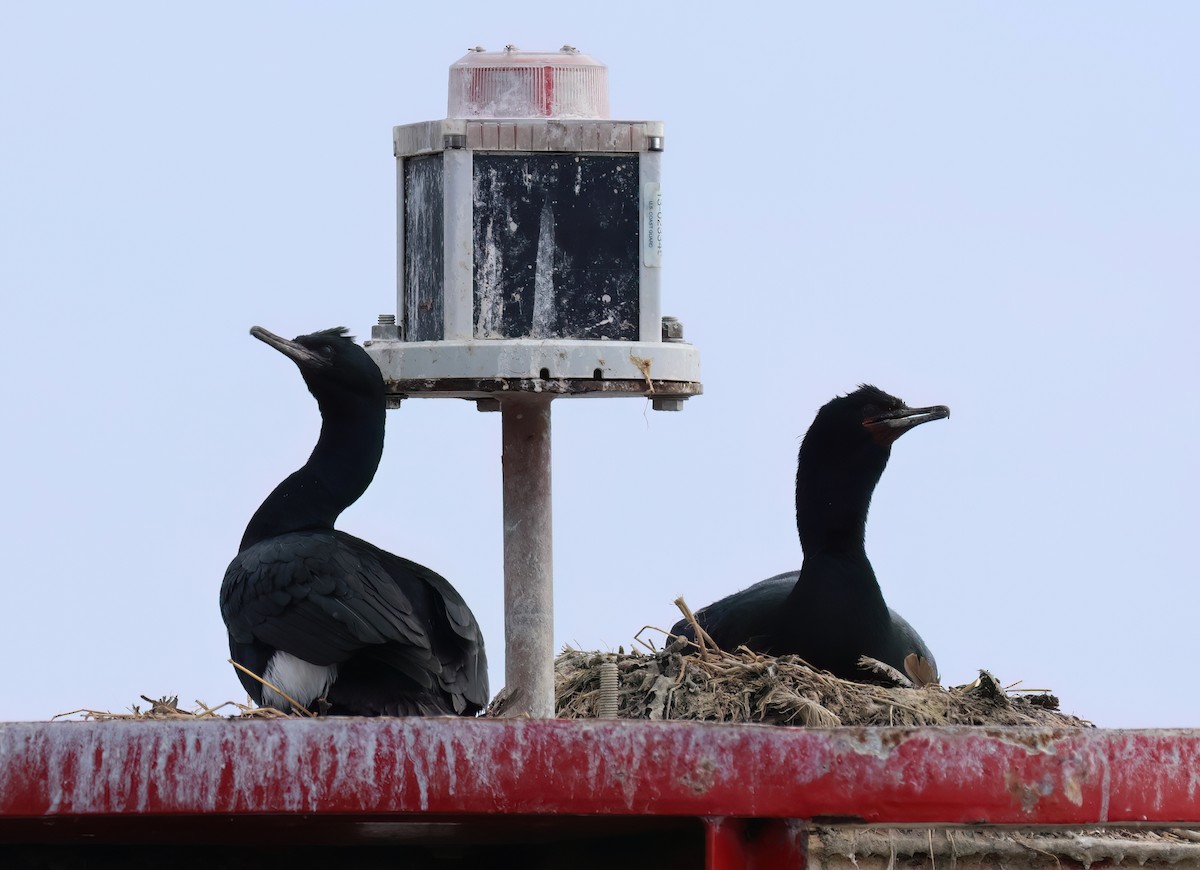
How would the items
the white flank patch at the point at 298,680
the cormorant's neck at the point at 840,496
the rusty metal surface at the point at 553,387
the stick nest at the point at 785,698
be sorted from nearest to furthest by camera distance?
the rusty metal surface at the point at 553,387 < the stick nest at the point at 785,698 < the white flank patch at the point at 298,680 < the cormorant's neck at the point at 840,496

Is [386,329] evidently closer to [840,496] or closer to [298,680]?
[298,680]

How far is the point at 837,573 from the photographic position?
28.1ft

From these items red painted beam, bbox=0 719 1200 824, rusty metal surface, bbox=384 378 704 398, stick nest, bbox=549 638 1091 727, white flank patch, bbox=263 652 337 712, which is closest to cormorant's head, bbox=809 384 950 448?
stick nest, bbox=549 638 1091 727

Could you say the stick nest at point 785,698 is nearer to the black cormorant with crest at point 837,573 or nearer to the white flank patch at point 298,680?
the black cormorant with crest at point 837,573

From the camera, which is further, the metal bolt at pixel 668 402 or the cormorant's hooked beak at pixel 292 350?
the cormorant's hooked beak at pixel 292 350

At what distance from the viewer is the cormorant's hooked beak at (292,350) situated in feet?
26.6

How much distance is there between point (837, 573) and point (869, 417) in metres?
0.64

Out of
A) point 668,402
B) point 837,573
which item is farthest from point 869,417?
point 668,402

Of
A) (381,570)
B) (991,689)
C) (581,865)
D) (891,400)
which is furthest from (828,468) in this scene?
(581,865)

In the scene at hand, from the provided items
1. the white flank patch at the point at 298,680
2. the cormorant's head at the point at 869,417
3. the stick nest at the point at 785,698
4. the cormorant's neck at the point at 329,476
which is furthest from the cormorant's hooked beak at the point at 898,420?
the white flank patch at the point at 298,680

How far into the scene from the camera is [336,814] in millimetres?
4543

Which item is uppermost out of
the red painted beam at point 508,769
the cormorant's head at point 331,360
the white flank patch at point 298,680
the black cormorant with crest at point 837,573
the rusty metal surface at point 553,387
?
the cormorant's head at point 331,360

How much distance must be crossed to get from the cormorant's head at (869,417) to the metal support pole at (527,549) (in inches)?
73.3

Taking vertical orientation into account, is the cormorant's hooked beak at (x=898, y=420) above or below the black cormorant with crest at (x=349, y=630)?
above
